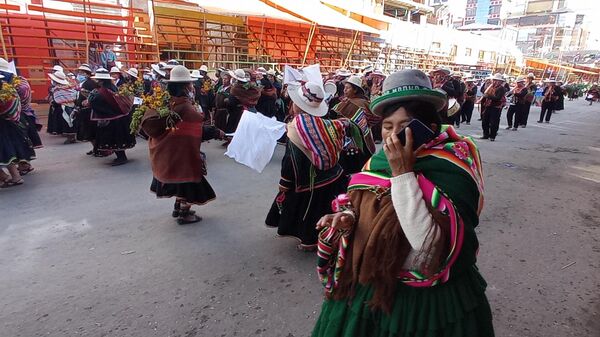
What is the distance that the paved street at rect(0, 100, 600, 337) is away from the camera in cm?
280

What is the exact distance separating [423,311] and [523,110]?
43.6 ft

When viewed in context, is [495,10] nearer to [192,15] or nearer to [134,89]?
[192,15]

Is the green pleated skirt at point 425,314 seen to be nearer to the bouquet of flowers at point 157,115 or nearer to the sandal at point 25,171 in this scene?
the bouquet of flowers at point 157,115

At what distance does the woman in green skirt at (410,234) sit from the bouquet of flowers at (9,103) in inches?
227

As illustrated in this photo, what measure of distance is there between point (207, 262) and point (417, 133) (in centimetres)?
276

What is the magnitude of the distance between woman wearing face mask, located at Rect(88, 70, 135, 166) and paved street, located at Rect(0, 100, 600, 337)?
72cm

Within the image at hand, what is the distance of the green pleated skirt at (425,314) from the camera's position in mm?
1453

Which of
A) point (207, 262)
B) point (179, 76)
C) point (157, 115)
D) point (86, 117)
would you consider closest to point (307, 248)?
point (207, 262)

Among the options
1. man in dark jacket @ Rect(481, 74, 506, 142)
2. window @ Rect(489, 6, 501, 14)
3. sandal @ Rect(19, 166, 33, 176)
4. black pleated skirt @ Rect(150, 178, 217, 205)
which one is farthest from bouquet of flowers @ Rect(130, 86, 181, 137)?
window @ Rect(489, 6, 501, 14)

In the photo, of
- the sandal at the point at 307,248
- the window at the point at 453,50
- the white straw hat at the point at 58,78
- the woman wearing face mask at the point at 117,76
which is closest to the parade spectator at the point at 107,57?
the woman wearing face mask at the point at 117,76

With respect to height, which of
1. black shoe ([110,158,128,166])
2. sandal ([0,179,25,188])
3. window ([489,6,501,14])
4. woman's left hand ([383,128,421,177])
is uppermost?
window ([489,6,501,14])

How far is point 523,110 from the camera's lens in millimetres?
12484

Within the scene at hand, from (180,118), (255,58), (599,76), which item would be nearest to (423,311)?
(180,118)

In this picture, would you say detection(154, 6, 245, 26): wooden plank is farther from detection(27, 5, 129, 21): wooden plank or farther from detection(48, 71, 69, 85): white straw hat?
detection(48, 71, 69, 85): white straw hat
